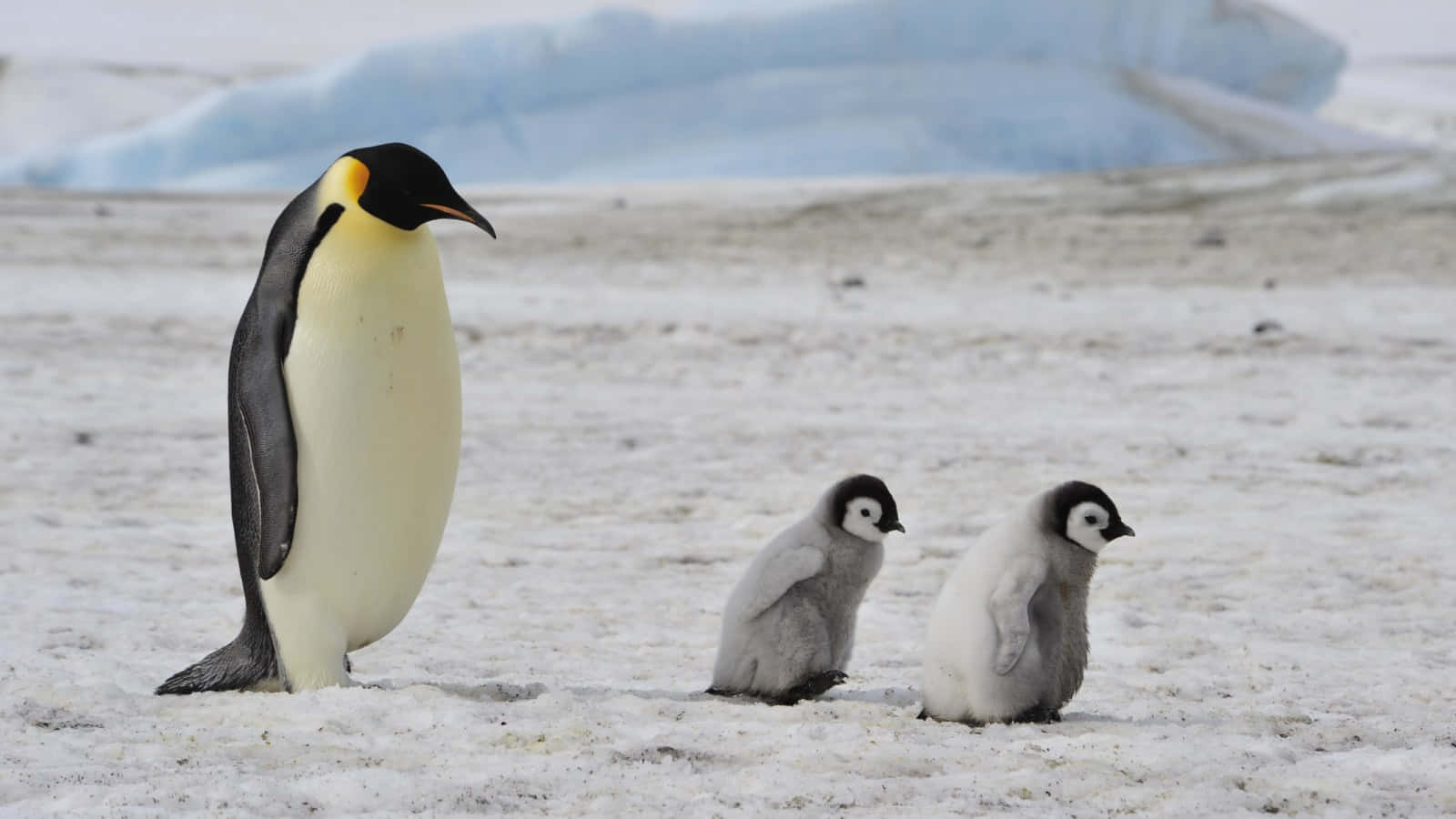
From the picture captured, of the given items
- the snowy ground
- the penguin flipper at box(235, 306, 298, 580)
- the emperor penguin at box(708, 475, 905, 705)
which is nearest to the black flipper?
the penguin flipper at box(235, 306, 298, 580)

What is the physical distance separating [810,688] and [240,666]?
41.5 inches

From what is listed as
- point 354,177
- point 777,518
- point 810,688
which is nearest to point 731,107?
point 777,518

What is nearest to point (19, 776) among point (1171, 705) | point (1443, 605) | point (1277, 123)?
point (1171, 705)

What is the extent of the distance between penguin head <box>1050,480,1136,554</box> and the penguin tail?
145cm

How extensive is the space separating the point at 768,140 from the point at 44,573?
50.4 feet

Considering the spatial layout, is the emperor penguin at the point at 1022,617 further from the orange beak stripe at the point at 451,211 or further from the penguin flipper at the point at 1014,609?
the orange beak stripe at the point at 451,211

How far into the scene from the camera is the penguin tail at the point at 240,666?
9.86 feet

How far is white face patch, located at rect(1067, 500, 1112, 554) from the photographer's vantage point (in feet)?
9.29

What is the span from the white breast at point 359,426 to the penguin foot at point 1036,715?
1161 mm

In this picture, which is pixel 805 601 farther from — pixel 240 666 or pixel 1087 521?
pixel 240 666

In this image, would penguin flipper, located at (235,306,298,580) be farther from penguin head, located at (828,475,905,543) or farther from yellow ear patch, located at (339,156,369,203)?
penguin head, located at (828,475,905,543)

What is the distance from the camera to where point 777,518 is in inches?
195

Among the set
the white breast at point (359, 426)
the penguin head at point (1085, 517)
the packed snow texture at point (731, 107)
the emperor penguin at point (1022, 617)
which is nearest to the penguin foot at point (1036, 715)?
the emperor penguin at point (1022, 617)

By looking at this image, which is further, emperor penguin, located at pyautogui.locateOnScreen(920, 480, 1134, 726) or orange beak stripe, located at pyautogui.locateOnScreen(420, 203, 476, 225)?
orange beak stripe, located at pyautogui.locateOnScreen(420, 203, 476, 225)
